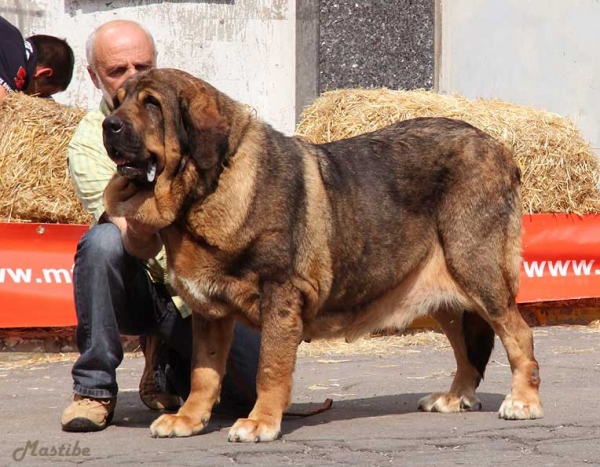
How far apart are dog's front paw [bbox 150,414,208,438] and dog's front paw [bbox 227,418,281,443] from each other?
0.23 metres

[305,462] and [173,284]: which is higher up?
[173,284]

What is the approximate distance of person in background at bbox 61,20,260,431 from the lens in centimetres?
498

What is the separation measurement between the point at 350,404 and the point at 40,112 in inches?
121

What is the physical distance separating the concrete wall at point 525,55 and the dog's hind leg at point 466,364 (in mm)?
5485

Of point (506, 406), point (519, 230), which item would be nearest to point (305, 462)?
point (506, 406)

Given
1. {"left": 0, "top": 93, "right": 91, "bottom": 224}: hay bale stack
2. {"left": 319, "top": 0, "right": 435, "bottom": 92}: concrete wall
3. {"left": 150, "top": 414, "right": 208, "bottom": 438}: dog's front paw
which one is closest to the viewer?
{"left": 150, "top": 414, "right": 208, "bottom": 438}: dog's front paw

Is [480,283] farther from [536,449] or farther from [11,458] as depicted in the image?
Result: [11,458]

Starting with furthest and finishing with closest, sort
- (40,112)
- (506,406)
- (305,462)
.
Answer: (40,112)
(506,406)
(305,462)

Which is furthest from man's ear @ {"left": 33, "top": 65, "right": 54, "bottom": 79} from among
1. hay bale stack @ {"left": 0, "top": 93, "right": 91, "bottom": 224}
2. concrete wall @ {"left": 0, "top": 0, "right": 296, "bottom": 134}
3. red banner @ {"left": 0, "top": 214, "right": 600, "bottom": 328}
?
red banner @ {"left": 0, "top": 214, "right": 600, "bottom": 328}

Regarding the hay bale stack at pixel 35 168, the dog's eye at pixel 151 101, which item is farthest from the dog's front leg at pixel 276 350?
the hay bale stack at pixel 35 168

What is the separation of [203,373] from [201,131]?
107cm

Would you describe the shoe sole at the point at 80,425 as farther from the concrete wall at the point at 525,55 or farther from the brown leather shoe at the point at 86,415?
the concrete wall at the point at 525,55

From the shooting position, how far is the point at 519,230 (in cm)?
537

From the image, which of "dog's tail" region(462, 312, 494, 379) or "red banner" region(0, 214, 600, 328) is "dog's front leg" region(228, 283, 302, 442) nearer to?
"dog's tail" region(462, 312, 494, 379)
